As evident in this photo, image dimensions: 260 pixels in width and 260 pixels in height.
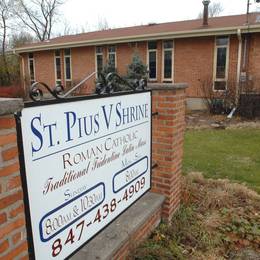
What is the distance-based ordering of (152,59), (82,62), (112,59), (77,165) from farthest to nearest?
(82,62) → (112,59) → (152,59) → (77,165)

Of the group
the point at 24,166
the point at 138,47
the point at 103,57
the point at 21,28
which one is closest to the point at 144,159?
the point at 24,166

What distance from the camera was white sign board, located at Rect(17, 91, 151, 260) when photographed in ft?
5.03

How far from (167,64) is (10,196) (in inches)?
542

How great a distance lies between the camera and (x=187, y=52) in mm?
13562

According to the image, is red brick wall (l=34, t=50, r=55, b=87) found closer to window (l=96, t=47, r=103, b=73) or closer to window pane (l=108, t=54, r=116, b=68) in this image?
window (l=96, t=47, r=103, b=73)

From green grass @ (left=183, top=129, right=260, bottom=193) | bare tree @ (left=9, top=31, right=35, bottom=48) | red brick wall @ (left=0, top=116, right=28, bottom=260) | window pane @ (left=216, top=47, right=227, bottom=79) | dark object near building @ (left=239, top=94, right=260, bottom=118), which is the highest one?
bare tree @ (left=9, top=31, right=35, bottom=48)

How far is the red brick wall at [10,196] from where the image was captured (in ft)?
4.27

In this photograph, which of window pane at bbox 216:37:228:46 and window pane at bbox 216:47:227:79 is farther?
window pane at bbox 216:47:227:79

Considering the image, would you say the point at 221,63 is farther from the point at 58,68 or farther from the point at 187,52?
the point at 58,68

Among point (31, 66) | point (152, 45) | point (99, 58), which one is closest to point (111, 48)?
point (99, 58)

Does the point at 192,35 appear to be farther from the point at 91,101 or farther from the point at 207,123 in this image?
the point at 91,101

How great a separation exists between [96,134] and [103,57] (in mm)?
15133

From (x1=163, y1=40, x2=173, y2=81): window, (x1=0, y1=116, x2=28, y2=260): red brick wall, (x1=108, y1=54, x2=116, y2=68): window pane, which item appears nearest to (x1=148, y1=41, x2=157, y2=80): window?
(x1=163, y1=40, x2=173, y2=81): window

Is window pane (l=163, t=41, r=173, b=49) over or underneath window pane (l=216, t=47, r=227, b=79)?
over
